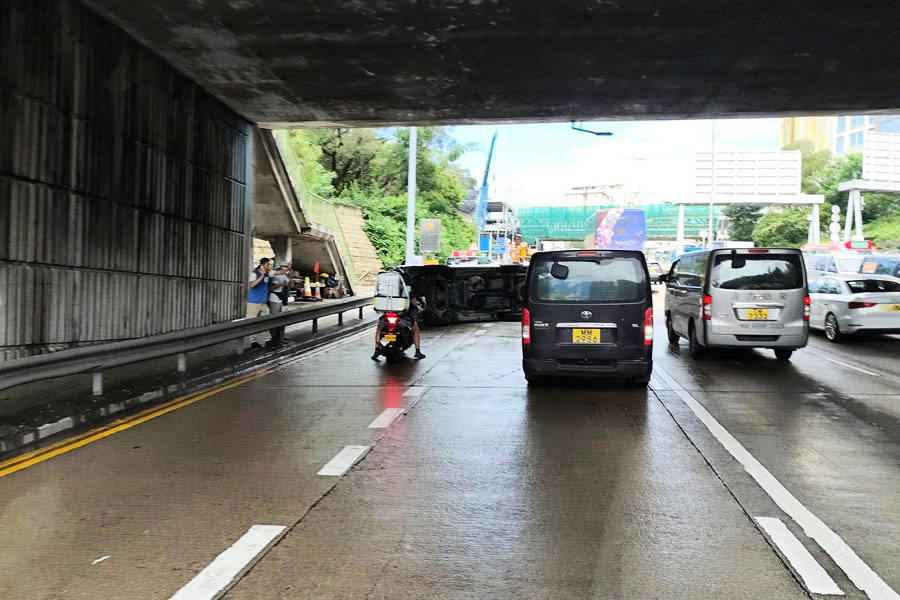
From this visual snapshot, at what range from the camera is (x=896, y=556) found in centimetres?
416

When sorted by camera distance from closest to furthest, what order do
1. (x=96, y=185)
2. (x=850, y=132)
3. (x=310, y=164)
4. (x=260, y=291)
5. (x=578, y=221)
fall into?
(x=96, y=185) < (x=260, y=291) < (x=310, y=164) < (x=578, y=221) < (x=850, y=132)

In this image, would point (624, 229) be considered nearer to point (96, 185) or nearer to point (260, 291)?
point (260, 291)

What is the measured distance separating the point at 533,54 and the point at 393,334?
5.11m

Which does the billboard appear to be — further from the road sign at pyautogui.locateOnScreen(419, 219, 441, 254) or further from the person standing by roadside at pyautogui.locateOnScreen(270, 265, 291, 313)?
the person standing by roadside at pyautogui.locateOnScreen(270, 265, 291, 313)

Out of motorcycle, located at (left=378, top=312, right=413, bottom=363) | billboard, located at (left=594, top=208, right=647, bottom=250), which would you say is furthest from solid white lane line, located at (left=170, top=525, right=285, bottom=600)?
billboard, located at (left=594, top=208, right=647, bottom=250)

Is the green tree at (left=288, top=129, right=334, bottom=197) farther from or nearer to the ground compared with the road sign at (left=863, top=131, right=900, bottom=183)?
nearer to the ground

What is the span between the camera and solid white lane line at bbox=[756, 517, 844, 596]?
3730 mm

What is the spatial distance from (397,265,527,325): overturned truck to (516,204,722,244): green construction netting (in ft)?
206

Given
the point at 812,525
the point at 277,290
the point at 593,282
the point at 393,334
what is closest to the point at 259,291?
the point at 277,290

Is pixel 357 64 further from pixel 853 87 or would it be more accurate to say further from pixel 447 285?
pixel 853 87

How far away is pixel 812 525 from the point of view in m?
4.65

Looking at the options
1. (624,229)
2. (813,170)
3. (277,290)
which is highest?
(813,170)

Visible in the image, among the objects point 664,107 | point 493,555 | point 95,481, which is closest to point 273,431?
point 95,481

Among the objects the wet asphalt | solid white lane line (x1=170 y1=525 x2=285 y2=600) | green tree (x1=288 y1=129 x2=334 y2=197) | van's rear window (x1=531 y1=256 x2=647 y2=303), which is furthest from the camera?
green tree (x1=288 y1=129 x2=334 y2=197)
